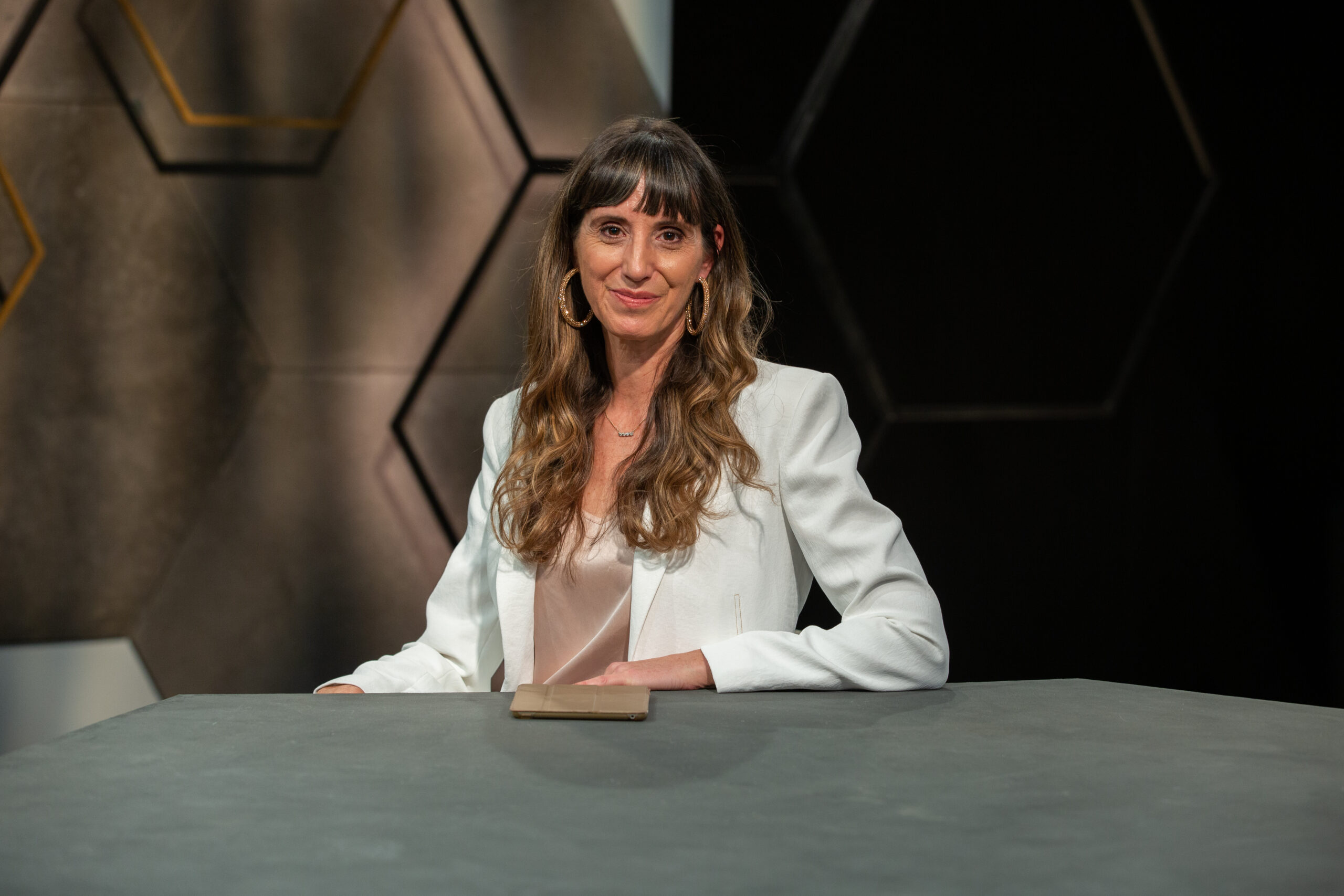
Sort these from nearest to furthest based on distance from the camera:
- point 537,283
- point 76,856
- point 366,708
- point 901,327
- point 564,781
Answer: point 76,856 → point 564,781 → point 366,708 → point 537,283 → point 901,327

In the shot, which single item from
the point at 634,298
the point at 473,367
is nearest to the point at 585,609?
the point at 634,298

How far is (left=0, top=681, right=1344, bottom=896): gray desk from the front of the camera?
0.60m

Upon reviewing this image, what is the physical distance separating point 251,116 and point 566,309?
113cm

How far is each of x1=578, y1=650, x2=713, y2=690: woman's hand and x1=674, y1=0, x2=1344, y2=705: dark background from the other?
1.30 m

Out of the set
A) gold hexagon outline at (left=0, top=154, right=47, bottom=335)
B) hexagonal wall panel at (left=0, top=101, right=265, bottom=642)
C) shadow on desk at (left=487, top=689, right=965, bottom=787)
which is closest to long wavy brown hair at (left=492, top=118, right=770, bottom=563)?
shadow on desk at (left=487, top=689, right=965, bottom=787)

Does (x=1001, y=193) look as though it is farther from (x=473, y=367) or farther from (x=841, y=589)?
(x=841, y=589)

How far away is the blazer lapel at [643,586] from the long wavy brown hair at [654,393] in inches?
0.6

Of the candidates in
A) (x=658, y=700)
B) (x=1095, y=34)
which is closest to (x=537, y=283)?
(x=658, y=700)

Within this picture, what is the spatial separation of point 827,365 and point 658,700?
151 centimetres

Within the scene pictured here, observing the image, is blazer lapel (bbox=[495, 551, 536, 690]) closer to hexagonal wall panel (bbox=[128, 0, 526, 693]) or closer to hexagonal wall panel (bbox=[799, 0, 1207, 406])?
hexagonal wall panel (bbox=[128, 0, 526, 693])

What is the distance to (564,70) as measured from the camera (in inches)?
96.1

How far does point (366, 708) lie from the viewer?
1.03 m

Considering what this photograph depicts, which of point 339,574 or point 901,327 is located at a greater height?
point 901,327

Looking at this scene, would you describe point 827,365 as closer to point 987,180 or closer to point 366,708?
point 987,180
